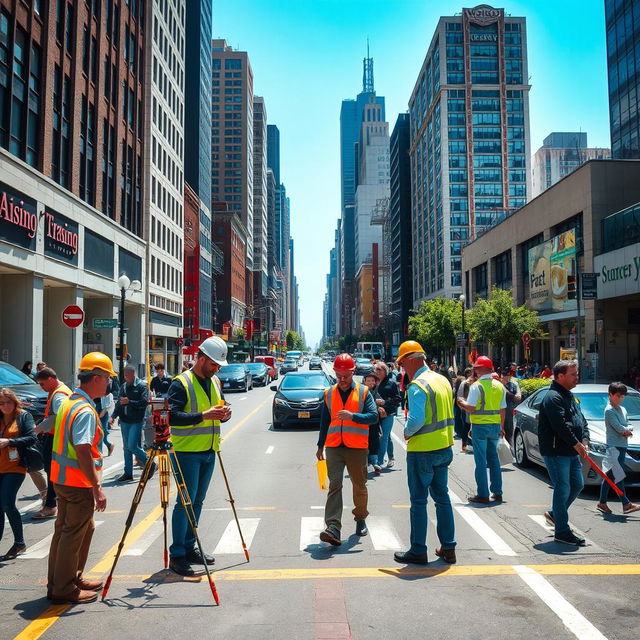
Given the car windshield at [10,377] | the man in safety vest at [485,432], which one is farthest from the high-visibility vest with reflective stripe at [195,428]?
the car windshield at [10,377]

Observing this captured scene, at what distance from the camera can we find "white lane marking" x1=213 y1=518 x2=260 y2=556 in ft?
20.2

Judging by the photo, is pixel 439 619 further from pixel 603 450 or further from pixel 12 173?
pixel 12 173

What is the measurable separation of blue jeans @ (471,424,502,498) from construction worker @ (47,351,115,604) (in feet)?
17.4

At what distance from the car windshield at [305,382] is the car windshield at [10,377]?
717cm

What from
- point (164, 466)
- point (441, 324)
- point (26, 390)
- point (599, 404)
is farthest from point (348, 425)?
point (441, 324)

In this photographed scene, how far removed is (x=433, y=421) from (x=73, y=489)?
321cm

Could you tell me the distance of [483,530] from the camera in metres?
6.91

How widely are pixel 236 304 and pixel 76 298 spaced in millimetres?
82856

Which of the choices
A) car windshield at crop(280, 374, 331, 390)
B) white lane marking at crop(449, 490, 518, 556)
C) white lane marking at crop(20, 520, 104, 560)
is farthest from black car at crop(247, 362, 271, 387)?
white lane marking at crop(20, 520, 104, 560)

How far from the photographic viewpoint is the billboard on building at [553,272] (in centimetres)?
3838

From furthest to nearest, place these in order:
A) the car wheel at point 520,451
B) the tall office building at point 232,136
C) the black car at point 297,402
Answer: the tall office building at point 232,136, the black car at point 297,402, the car wheel at point 520,451

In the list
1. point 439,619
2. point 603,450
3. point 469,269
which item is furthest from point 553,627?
point 469,269

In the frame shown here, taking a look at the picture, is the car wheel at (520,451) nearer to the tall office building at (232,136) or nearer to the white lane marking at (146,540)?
the white lane marking at (146,540)

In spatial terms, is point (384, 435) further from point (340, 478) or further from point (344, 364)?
point (344, 364)
